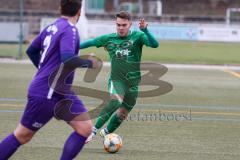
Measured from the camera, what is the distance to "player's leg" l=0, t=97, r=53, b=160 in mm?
6449

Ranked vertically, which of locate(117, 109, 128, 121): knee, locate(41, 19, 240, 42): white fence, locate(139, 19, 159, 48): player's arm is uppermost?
locate(139, 19, 159, 48): player's arm

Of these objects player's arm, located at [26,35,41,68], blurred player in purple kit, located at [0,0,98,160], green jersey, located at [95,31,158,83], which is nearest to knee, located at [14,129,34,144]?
blurred player in purple kit, located at [0,0,98,160]

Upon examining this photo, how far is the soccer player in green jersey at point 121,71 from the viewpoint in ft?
29.7

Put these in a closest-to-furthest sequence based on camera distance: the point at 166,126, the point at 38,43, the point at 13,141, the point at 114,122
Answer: the point at 13,141 → the point at 38,43 → the point at 114,122 → the point at 166,126

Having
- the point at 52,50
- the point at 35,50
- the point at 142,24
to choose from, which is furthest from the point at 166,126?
the point at 52,50

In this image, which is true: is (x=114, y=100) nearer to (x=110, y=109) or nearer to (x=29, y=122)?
(x=110, y=109)

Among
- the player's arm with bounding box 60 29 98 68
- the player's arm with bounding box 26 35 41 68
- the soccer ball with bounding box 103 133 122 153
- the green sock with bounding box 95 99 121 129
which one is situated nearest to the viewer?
the player's arm with bounding box 60 29 98 68

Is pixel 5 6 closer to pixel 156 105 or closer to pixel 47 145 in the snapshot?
pixel 156 105

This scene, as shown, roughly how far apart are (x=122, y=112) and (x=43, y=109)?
2818 millimetres

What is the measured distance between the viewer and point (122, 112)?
9.16m

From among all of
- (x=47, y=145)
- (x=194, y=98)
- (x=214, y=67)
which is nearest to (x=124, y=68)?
(x=47, y=145)

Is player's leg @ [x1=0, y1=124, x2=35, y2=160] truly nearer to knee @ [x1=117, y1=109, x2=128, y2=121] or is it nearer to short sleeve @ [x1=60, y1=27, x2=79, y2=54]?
short sleeve @ [x1=60, y1=27, x2=79, y2=54]

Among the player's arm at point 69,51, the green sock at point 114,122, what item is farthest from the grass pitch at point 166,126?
the player's arm at point 69,51

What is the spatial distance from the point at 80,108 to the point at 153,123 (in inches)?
182
